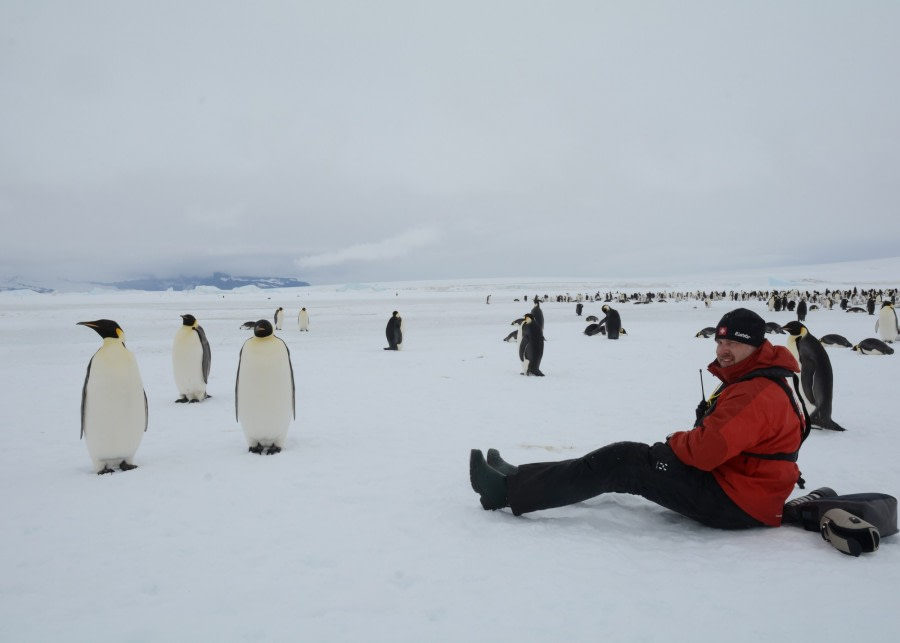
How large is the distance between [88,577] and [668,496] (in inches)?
113

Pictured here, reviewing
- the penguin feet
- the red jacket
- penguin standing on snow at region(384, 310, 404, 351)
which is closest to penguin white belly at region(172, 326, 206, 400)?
the penguin feet

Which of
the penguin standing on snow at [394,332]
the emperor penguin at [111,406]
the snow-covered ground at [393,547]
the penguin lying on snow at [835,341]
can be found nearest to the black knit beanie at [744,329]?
the snow-covered ground at [393,547]

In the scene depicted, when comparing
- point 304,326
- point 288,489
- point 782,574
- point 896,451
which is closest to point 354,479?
point 288,489

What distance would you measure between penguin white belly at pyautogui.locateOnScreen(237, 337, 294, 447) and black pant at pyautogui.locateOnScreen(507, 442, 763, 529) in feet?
8.36

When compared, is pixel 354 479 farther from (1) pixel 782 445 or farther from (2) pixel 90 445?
(1) pixel 782 445

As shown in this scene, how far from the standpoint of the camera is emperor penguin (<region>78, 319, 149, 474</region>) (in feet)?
13.5

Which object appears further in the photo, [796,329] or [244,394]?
[796,329]

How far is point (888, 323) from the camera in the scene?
13.0m

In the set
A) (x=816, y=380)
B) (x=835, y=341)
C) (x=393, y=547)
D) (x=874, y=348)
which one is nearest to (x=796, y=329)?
(x=816, y=380)

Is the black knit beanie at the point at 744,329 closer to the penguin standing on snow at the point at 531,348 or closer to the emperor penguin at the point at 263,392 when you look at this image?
the emperor penguin at the point at 263,392

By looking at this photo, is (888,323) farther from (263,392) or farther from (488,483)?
(263,392)

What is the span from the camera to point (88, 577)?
8.20 ft

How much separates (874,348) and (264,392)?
12072mm

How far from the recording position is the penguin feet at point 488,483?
3.14 m
